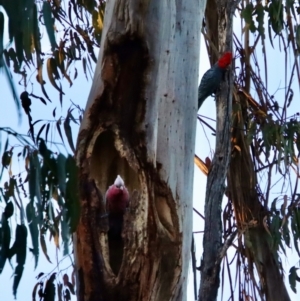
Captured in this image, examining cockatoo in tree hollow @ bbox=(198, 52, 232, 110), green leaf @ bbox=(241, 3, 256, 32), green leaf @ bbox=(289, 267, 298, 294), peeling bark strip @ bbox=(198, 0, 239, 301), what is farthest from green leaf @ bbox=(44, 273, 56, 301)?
green leaf @ bbox=(241, 3, 256, 32)

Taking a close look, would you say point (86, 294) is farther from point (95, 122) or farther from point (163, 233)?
point (95, 122)

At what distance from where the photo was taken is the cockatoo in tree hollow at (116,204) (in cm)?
187

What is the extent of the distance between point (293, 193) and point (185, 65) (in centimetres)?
111

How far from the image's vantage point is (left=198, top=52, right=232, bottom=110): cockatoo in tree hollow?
10.2ft

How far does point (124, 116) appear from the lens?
1877 mm

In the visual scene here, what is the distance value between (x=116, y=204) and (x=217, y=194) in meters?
→ 0.78

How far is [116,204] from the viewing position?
76.9 inches

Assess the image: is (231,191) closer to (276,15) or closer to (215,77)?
(215,77)

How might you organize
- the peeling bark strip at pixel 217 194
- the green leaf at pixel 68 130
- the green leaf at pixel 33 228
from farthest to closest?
1. the green leaf at pixel 68 130
2. the peeling bark strip at pixel 217 194
3. the green leaf at pixel 33 228

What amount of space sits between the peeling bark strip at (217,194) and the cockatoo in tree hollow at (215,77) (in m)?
0.15

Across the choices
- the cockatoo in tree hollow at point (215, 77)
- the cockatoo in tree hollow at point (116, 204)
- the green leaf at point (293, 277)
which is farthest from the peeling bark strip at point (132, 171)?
the cockatoo in tree hollow at point (215, 77)

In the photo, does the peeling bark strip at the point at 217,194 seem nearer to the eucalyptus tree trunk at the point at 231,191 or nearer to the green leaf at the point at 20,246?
the eucalyptus tree trunk at the point at 231,191

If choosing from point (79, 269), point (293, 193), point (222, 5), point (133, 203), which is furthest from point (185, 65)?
point (293, 193)

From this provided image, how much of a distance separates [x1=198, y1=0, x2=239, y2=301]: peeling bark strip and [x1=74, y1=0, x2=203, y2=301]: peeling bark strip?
589 millimetres
